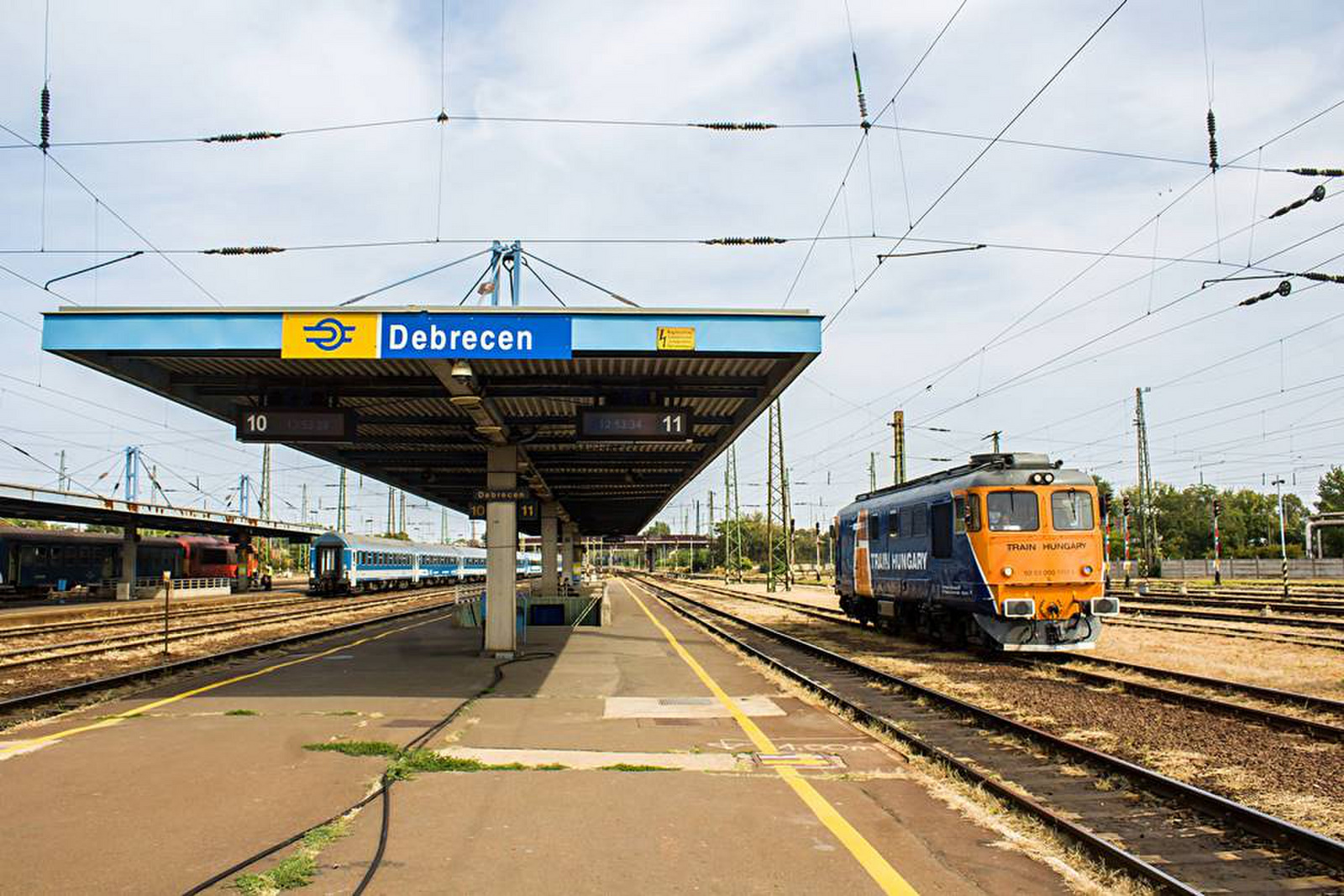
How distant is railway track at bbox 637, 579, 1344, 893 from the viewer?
17.3 feet

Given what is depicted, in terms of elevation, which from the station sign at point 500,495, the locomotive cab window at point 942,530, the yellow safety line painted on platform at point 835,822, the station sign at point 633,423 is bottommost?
the yellow safety line painted on platform at point 835,822

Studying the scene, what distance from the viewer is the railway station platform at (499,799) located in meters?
5.08

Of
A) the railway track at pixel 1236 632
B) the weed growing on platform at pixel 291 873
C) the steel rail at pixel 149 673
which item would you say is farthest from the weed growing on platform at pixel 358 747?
the railway track at pixel 1236 632

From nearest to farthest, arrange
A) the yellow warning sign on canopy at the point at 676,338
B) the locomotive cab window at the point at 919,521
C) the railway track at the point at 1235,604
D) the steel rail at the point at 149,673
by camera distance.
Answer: the steel rail at the point at 149,673 < the yellow warning sign on canopy at the point at 676,338 < the locomotive cab window at the point at 919,521 < the railway track at the point at 1235,604

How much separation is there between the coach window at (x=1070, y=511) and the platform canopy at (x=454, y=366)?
5.36 meters

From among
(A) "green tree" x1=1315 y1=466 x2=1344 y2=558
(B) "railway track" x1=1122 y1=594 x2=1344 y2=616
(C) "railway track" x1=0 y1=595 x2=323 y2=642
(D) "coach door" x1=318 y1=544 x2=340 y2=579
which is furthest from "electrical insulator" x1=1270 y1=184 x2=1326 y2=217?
(A) "green tree" x1=1315 y1=466 x2=1344 y2=558

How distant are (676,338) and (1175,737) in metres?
6.99

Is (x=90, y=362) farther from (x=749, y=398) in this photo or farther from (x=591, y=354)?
(x=749, y=398)

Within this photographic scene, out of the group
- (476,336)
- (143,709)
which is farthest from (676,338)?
(143,709)

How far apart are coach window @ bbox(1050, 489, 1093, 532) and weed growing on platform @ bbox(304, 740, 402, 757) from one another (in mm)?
11733

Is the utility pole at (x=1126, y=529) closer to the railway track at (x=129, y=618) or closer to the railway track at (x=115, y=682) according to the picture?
the railway track at (x=115, y=682)

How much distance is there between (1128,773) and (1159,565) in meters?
54.7

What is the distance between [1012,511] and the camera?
1575 cm

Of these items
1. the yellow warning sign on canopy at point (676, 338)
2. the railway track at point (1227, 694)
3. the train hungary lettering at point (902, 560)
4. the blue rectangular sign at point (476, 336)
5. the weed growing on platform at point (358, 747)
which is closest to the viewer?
the weed growing on platform at point (358, 747)
